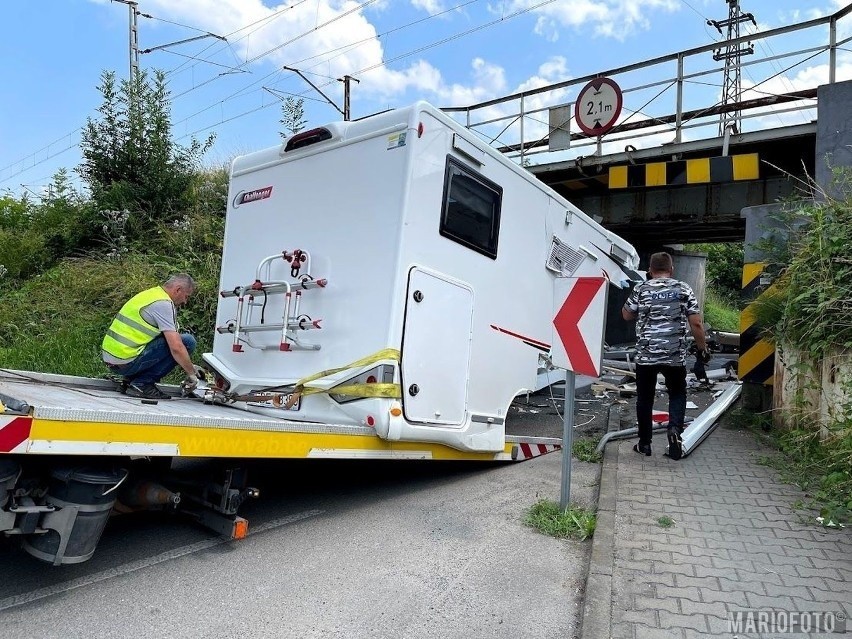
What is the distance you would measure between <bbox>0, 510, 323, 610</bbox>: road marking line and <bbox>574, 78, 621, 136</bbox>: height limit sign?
9.23 m

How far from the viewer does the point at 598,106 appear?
37.3ft

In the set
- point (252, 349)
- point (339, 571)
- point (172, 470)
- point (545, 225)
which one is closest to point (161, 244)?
point (252, 349)

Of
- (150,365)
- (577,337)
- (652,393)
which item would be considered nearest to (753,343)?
(652,393)

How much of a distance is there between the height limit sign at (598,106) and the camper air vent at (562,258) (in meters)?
5.40

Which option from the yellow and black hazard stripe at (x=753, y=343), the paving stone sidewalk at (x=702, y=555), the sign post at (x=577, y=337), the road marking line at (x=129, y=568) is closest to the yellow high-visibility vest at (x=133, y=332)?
the road marking line at (x=129, y=568)

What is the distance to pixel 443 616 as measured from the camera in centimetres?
305

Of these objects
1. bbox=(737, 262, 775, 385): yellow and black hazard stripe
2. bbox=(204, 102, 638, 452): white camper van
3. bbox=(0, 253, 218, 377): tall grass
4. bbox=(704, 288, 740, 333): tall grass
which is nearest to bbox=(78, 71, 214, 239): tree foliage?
bbox=(0, 253, 218, 377): tall grass

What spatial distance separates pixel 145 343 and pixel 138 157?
807 centimetres

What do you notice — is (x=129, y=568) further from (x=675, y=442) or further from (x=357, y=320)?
(x=675, y=442)

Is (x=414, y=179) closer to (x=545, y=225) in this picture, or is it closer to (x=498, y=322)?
(x=498, y=322)

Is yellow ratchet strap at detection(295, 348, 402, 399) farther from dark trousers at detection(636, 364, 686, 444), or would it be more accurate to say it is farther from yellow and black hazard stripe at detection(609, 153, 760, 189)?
yellow and black hazard stripe at detection(609, 153, 760, 189)

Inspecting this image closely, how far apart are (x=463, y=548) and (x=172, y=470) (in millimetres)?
1791

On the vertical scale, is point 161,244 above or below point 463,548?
above

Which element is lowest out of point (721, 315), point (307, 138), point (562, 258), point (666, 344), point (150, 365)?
point (150, 365)
